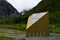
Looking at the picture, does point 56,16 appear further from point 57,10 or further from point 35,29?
point 35,29

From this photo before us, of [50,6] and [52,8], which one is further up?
[50,6]

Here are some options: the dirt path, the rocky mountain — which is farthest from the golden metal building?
the rocky mountain

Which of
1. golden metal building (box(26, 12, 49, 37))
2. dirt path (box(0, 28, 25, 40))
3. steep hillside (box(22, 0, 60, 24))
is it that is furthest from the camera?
steep hillside (box(22, 0, 60, 24))

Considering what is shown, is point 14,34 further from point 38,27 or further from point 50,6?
point 50,6

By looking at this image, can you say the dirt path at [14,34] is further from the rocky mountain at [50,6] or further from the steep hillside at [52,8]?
the rocky mountain at [50,6]

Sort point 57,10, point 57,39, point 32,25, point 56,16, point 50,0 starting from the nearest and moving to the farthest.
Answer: point 57,39 → point 32,25 → point 56,16 → point 57,10 → point 50,0

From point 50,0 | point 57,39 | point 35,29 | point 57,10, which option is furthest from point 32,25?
point 50,0

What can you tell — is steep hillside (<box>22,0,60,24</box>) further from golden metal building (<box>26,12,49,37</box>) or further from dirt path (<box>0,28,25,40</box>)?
golden metal building (<box>26,12,49,37</box>)

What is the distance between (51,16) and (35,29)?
235 ft

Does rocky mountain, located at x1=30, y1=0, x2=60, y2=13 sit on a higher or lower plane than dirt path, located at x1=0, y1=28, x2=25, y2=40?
higher

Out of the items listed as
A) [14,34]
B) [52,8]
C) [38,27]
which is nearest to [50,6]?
[52,8]

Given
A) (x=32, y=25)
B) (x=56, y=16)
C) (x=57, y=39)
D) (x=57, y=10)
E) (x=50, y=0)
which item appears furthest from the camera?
(x=50, y=0)

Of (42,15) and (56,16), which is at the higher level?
(56,16)

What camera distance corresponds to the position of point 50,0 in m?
164
